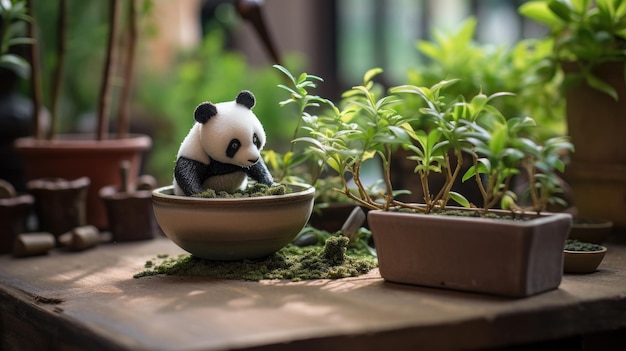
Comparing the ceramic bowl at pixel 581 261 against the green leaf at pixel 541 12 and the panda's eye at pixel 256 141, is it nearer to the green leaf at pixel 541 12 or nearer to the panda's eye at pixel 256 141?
the panda's eye at pixel 256 141

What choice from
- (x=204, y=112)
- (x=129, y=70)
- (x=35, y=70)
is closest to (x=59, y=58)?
(x=35, y=70)

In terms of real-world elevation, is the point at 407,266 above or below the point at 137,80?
below

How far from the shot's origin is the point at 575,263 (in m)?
1.28

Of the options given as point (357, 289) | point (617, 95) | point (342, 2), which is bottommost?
point (357, 289)

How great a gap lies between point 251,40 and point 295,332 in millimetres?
3390

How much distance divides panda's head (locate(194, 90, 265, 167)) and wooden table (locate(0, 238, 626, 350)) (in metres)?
0.20

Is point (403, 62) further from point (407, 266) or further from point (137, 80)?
point (407, 266)

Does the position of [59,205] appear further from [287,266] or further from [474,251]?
[474,251]

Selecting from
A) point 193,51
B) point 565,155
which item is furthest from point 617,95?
point 193,51

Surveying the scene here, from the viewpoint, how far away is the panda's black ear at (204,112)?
1.29 m

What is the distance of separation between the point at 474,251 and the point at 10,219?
974mm

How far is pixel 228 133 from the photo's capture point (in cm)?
130

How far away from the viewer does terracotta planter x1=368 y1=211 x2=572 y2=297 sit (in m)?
1.09

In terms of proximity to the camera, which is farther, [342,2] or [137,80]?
[342,2]
